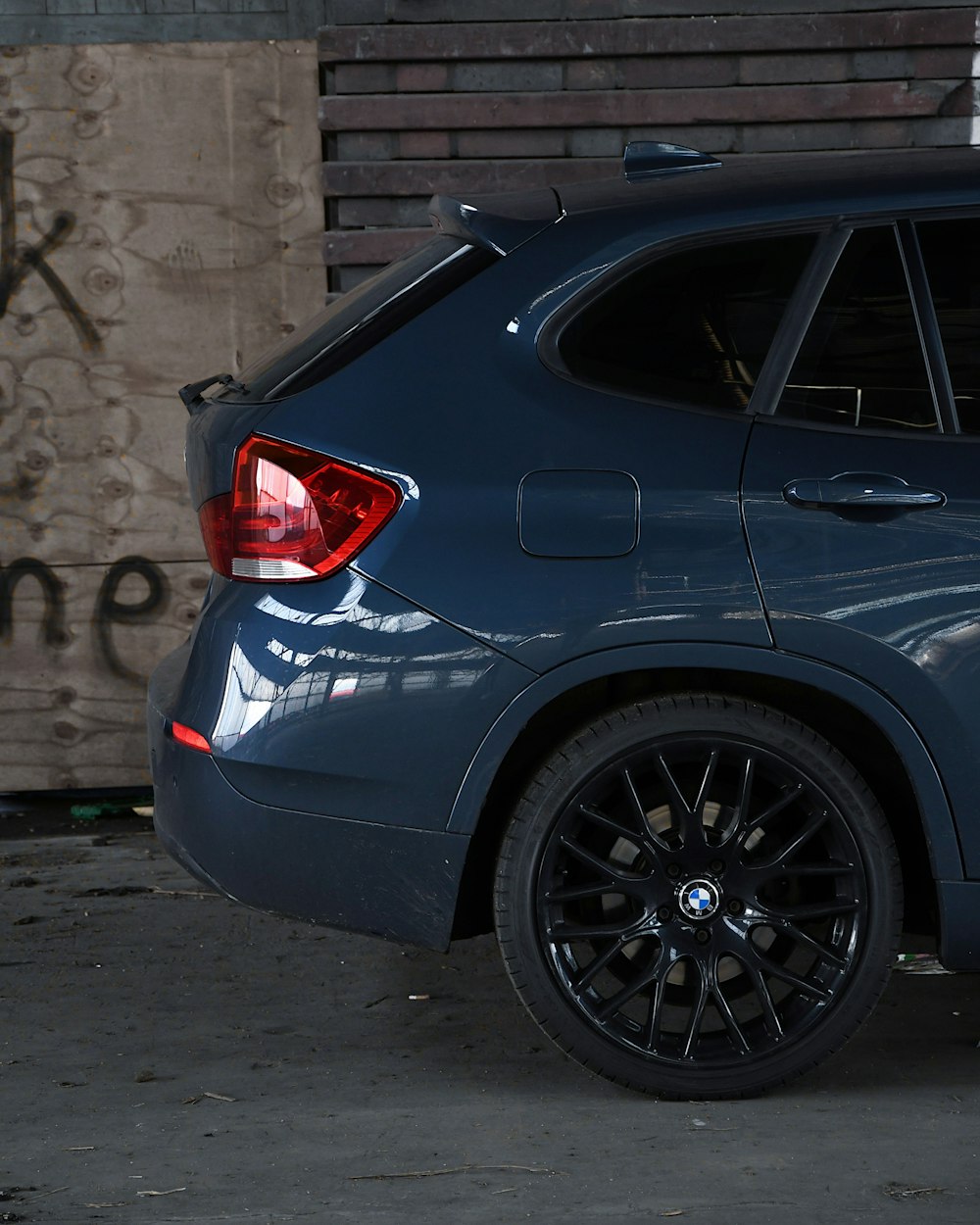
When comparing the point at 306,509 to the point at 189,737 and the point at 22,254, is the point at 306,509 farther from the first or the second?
the point at 22,254

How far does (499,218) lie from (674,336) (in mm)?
462

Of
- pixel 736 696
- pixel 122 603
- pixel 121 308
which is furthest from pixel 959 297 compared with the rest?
pixel 122 603

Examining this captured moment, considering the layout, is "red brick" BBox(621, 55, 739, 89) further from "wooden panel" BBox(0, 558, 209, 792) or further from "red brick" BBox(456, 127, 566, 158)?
"wooden panel" BBox(0, 558, 209, 792)

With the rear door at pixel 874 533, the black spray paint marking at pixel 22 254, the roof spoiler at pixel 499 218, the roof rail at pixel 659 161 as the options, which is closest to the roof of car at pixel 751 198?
the roof spoiler at pixel 499 218

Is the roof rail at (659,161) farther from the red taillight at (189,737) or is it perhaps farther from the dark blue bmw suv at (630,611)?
the red taillight at (189,737)

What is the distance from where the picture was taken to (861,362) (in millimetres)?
3424

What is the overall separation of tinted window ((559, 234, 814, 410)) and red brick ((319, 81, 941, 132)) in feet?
9.74

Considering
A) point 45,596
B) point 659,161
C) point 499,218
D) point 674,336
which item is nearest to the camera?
point 674,336

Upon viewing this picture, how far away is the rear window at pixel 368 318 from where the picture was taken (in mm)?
3457

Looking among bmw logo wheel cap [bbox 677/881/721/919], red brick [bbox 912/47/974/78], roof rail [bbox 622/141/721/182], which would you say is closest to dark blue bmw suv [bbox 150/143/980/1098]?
bmw logo wheel cap [bbox 677/881/721/919]

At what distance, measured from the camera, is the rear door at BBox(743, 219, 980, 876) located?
329 cm

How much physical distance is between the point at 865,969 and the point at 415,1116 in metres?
0.99

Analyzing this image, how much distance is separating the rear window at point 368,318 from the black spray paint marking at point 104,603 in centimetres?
274

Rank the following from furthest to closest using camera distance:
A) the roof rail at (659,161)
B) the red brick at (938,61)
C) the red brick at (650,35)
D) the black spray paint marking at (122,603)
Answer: the black spray paint marking at (122,603) → the red brick at (938,61) → the red brick at (650,35) → the roof rail at (659,161)
